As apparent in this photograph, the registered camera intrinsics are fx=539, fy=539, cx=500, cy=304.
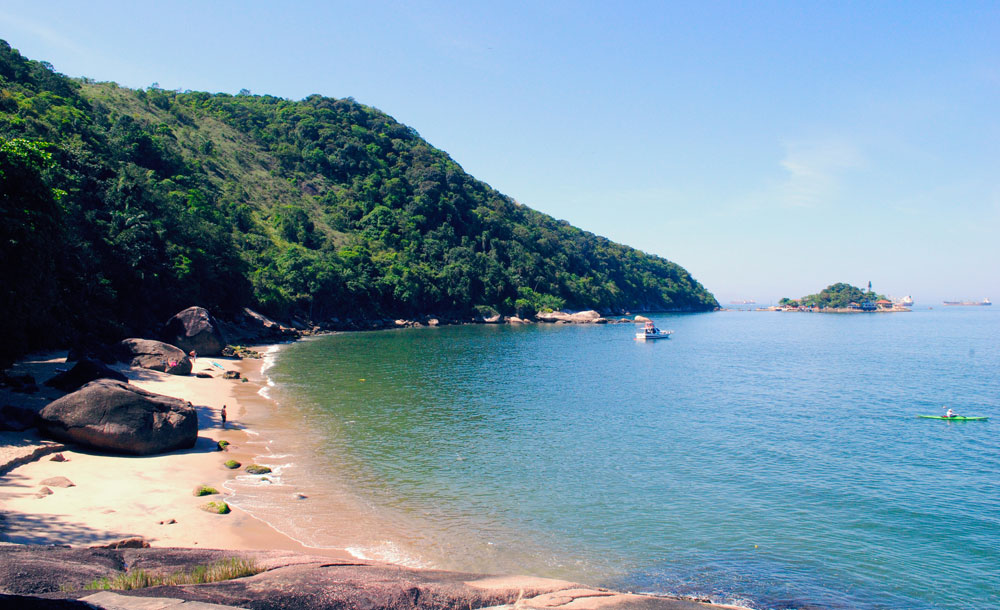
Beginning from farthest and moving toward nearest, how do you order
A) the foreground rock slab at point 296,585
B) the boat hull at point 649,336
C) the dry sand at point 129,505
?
the boat hull at point 649,336
the dry sand at point 129,505
the foreground rock slab at point 296,585

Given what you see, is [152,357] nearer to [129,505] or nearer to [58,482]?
[58,482]

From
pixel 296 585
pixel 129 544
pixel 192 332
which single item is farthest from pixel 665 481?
pixel 192 332

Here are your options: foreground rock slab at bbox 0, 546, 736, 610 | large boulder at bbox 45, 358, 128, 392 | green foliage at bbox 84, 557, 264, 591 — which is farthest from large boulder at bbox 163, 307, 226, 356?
green foliage at bbox 84, 557, 264, 591

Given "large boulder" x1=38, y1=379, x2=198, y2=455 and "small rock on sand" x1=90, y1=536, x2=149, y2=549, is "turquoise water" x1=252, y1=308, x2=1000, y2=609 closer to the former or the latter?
"small rock on sand" x1=90, y1=536, x2=149, y2=549

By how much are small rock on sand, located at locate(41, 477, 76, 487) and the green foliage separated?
915 cm

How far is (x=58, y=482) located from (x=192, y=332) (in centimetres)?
3299

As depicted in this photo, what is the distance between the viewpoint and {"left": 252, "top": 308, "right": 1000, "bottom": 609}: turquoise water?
1425 centimetres

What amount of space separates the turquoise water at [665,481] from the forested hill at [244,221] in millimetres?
14342

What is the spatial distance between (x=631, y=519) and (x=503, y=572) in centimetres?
547

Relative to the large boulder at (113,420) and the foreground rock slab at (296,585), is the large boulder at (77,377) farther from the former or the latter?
the foreground rock slab at (296,585)

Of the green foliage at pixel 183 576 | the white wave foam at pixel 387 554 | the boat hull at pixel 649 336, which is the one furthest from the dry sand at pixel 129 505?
the boat hull at pixel 649 336

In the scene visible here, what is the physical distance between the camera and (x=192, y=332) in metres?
45.2

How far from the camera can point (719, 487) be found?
66.3 feet

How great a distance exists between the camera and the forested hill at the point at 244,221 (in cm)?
3300
